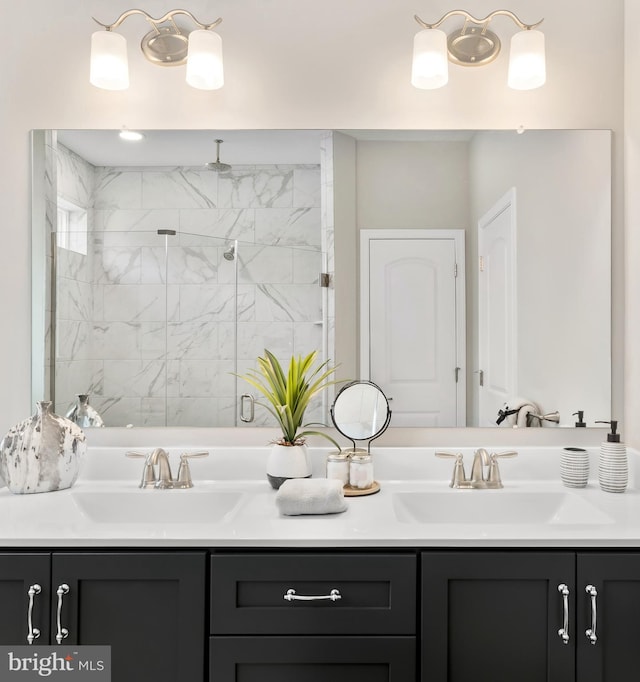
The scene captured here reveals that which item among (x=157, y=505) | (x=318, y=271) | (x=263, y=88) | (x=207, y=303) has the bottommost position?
(x=157, y=505)

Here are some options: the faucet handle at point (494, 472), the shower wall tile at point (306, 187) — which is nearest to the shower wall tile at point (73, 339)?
the shower wall tile at point (306, 187)

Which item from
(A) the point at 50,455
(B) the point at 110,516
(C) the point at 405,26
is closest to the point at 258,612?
(B) the point at 110,516

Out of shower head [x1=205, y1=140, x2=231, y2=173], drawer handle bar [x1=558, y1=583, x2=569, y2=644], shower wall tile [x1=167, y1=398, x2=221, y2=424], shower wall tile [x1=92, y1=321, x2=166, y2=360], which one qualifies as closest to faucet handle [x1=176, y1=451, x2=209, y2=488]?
shower wall tile [x1=167, y1=398, x2=221, y2=424]

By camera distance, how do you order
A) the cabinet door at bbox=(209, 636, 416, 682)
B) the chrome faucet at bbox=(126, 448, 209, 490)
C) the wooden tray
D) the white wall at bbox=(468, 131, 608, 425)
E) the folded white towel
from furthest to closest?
the white wall at bbox=(468, 131, 608, 425)
the chrome faucet at bbox=(126, 448, 209, 490)
the wooden tray
the folded white towel
the cabinet door at bbox=(209, 636, 416, 682)

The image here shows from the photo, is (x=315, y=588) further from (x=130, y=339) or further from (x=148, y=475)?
(x=130, y=339)

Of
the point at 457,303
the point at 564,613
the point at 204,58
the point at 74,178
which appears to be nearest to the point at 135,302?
the point at 74,178

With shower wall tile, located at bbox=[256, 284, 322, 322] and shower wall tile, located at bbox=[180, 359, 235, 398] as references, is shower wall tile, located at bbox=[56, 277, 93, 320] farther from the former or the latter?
shower wall tile, located at bbox=[256, 284, 322, 322]

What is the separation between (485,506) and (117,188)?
154 centimetres

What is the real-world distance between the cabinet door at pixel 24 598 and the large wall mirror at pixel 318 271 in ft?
2.09

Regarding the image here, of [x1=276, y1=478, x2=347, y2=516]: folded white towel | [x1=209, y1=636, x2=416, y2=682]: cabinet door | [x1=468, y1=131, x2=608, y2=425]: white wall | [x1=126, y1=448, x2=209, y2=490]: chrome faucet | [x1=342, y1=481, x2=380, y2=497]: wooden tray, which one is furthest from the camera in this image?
[x1=468, y1=131, x2=608, y2=425]: white wall

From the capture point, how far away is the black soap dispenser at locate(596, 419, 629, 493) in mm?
1544

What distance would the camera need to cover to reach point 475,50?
5.64 ft

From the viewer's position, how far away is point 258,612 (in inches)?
45.6

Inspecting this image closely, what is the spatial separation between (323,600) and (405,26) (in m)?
1.75
